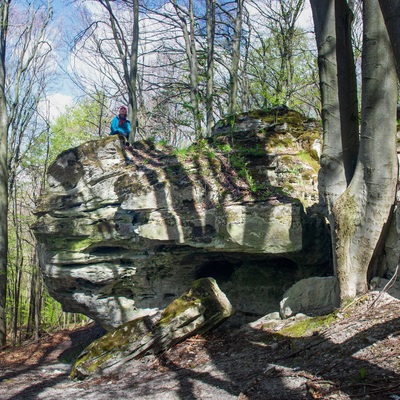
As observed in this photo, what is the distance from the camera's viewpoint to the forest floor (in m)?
3.51

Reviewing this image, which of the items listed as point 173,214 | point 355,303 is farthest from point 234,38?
point 355,303

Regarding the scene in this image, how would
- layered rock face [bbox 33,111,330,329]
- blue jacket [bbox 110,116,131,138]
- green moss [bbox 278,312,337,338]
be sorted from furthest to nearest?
blue jacket [bbox 110,116,131,138] → layered rock face [bbox 33,111,330,329] → green moss [bbox 278,312,337,338]

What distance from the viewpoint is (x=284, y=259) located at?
7887mm

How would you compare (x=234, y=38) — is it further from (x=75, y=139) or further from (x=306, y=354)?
(x=306, y=354)

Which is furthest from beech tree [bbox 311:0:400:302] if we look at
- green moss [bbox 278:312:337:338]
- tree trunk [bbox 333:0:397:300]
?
green moss [bbox 278:312:337:338]

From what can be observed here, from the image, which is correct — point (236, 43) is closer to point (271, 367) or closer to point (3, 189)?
point (3, 189)

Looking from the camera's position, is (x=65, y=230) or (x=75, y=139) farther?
(x=75, y=139)

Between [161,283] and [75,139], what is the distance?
15.4 meters

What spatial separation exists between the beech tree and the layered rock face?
4.35 feet

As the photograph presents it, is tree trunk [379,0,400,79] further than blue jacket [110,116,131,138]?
No

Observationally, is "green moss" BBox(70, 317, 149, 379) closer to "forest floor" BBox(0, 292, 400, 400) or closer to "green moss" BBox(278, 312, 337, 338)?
"forest floor" BBox(0, 292, 400, 400)

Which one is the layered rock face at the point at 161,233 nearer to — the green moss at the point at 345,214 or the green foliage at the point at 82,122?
the green moss at the point at 345,214

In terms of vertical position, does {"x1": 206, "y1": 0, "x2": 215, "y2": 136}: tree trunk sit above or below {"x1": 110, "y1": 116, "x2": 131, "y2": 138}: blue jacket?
above

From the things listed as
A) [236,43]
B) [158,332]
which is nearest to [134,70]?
[236,43]
